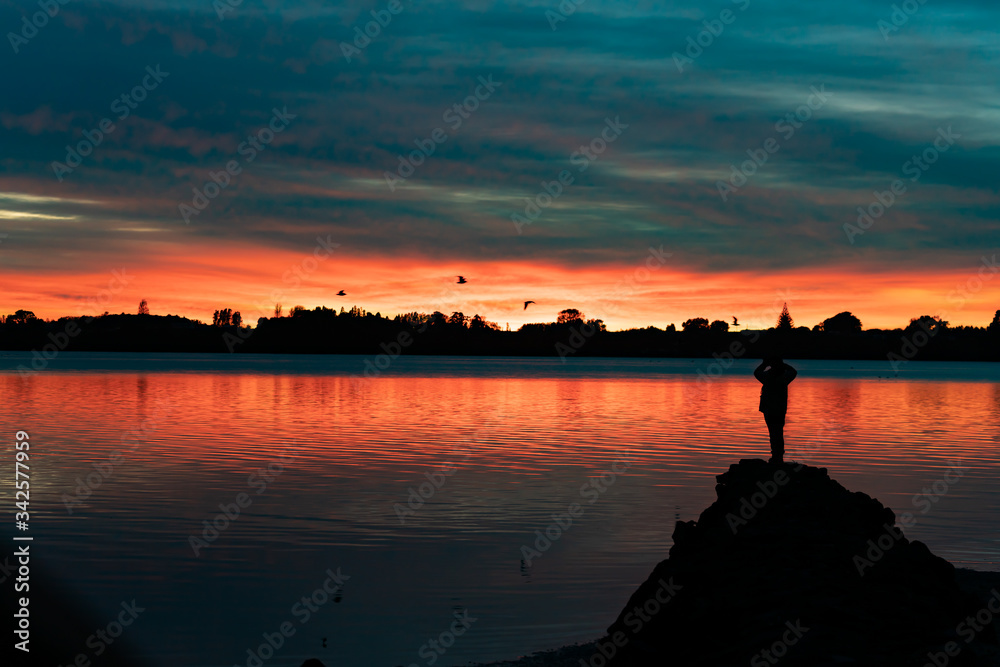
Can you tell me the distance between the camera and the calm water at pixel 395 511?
16.4 m

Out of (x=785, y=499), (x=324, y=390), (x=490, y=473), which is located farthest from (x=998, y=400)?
(x=785, y=499)

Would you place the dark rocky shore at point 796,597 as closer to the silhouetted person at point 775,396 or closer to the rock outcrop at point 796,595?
the rock outcrop at point 796,595

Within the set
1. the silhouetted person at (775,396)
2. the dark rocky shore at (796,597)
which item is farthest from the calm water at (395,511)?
the silhouetted person at (775,396)

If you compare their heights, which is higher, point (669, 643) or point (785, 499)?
point (785, 499)

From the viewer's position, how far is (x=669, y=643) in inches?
525

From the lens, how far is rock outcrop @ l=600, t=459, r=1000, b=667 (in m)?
11.6

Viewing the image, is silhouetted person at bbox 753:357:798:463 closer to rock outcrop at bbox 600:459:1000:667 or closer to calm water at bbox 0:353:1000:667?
rock outcrop at bbox 600:459:1000:667

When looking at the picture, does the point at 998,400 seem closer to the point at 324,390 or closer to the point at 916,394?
the point at 916,394

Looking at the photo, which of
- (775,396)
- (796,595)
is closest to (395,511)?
(775,396)

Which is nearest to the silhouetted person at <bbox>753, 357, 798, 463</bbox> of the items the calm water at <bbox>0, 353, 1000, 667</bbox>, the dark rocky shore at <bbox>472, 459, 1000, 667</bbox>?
the dark rocky shore at <bbox>472, 459, 1000, 667</bbox>

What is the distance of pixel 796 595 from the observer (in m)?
12.7

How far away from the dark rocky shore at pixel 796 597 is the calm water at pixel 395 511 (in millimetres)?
2024

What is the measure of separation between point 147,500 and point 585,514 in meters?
13.0

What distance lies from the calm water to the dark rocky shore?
202 cm
